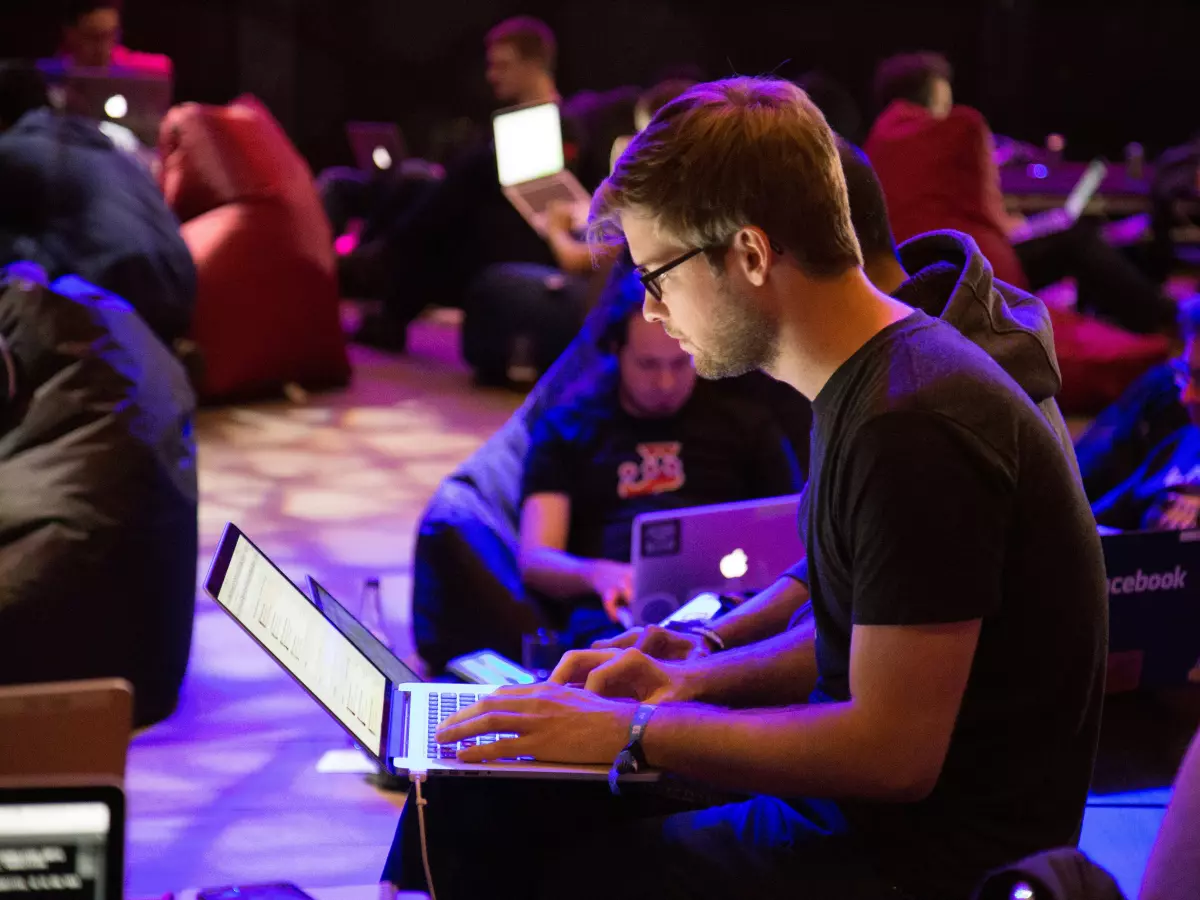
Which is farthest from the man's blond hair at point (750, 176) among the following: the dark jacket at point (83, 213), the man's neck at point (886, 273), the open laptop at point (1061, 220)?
the open laptop at point (1061, 220)

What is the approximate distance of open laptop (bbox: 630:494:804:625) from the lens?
7.82ft

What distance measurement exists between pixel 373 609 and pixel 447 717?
75.1 inches

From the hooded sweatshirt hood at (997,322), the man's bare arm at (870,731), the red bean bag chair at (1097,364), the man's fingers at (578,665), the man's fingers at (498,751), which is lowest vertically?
the red bean bag chair at (1097,364)

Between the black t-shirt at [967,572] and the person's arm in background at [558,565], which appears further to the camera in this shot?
the person's arm in background at [558,565]

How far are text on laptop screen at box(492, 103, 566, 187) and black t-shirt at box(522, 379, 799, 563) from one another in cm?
320

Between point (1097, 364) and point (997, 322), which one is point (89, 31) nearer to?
point (1097, 364)

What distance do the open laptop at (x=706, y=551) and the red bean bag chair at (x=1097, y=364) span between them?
12.5ft

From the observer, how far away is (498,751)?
A: 1388 mm

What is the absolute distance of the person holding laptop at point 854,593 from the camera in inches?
48.2

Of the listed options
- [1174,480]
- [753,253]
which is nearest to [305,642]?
[753,253]

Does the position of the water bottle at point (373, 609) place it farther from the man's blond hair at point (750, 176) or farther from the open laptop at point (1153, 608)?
the man's blond hair at point (750, 176)

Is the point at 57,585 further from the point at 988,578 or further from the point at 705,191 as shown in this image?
the point at 988,578

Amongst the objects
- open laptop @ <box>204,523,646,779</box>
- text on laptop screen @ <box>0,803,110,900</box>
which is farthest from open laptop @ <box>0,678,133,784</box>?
open laptop @ <box>204,523,646,779</box>

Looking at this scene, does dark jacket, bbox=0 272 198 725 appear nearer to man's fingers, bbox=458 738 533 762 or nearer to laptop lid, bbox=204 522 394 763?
laptop lid, bbox=204 522 394 763
